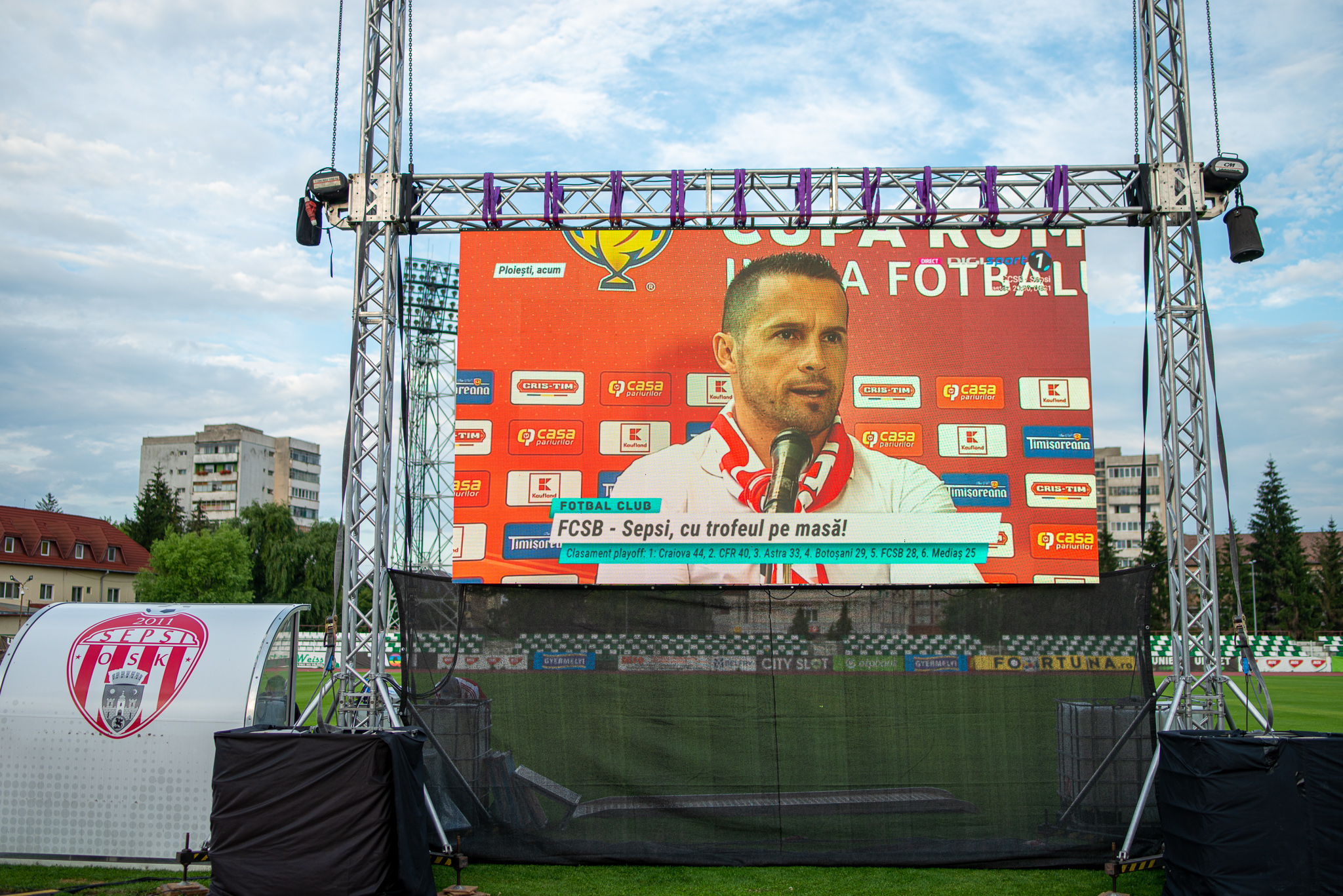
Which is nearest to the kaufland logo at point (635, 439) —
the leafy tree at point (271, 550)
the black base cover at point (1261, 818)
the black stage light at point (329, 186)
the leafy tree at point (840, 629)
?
the leafy tree at point (840, 629)

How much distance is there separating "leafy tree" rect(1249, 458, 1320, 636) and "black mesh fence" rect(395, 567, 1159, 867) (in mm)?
57920

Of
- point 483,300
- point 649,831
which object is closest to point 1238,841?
point 649,831

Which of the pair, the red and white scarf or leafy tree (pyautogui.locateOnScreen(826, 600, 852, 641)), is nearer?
leafy tree (pyautogui.locateOnScreen(826, 600, 852, 641))

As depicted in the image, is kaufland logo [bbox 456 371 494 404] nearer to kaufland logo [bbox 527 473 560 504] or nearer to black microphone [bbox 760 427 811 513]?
kaufland logo [bbox 527 473 560 504]

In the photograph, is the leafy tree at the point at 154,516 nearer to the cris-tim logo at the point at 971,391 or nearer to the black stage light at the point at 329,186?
the black stage light at the point at 329,186

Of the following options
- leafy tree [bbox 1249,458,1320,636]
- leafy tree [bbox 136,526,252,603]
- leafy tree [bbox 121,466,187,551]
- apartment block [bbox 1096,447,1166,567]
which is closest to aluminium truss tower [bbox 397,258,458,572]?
leafy tree [bbox 136,526,252,603]

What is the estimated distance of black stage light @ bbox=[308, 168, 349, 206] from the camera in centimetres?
859

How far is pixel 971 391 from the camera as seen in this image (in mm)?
8719

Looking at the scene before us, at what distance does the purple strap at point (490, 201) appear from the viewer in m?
8.95

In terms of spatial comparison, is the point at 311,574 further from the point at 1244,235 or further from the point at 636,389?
the point at 1244,235

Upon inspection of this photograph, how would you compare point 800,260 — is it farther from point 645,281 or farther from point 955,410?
point 955,410

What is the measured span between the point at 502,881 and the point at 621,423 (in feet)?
13.4

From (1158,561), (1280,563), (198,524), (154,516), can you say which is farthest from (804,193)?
(1280,563)

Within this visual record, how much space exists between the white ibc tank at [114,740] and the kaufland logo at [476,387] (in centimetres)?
291
